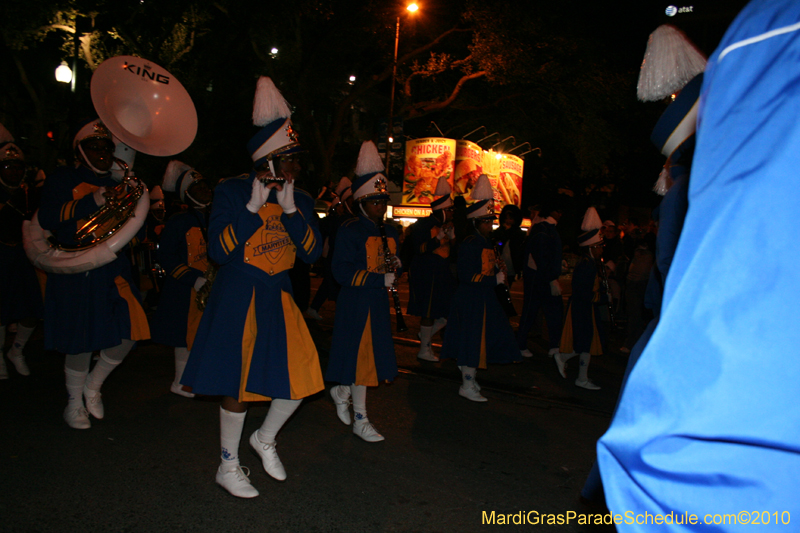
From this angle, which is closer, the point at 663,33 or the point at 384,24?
the point at 663,33

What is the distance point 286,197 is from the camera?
3363 millimetres

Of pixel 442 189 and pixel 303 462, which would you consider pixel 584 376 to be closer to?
pixel 442 189

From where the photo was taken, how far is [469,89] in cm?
2314

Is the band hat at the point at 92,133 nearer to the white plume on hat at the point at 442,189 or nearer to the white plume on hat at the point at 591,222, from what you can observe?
the white plume on hat at the point at 442,189

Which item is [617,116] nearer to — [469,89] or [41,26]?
[469,89]

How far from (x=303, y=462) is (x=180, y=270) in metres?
2.30

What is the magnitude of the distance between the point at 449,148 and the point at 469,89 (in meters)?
2.55

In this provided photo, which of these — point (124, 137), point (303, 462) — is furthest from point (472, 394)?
point (124, 137)

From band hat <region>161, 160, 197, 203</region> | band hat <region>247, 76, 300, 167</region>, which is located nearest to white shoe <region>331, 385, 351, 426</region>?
band hat <region>247, 76, 300, 167</region>

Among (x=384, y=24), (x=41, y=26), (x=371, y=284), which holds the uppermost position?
(x=384, y=24)

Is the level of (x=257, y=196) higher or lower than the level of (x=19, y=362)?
higher

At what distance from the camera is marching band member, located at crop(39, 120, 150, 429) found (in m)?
4.26

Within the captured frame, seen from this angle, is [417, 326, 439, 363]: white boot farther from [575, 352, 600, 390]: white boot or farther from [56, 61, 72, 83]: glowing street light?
[56, 61, 72, 83]: glowing street light

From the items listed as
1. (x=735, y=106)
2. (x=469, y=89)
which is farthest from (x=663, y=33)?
(x=469, y=89)
